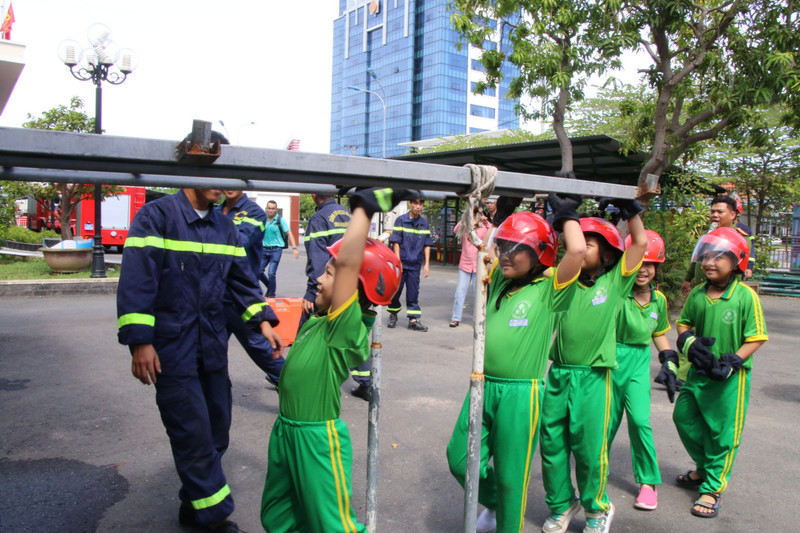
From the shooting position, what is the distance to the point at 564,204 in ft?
8.93

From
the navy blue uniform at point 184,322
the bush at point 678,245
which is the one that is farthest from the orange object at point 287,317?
the bush at point 678,245

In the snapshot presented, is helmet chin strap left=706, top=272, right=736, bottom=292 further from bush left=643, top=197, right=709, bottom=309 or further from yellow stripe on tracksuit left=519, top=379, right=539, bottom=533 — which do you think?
bush left=643, top=197, right=709, bottom=309

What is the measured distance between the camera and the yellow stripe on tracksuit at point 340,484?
242 centimetres

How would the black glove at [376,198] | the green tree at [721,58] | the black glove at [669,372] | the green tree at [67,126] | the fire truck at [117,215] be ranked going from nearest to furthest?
the black glove at [376,198]
the black glove at [669,372]
the green tree at [721,58]
the green tree at [67,126]
the fire truck at [117,215]

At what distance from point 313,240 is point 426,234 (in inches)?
176

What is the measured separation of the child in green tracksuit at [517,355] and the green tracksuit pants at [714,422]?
1552 millimetres

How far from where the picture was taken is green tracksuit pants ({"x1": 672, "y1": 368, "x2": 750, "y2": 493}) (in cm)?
384

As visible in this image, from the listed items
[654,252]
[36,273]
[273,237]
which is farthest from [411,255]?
[36,273]

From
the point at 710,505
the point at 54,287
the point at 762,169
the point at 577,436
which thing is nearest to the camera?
the point at 577,436

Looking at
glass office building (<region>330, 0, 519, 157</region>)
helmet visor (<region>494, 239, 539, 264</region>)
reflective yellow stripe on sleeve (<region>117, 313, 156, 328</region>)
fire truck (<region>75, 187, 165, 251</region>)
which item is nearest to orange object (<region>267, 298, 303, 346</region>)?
reflective yellow stripe on sleeve (<region>117, 313, 156, 328</region>)

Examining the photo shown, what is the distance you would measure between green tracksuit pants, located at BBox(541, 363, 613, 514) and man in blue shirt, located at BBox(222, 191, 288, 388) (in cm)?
164

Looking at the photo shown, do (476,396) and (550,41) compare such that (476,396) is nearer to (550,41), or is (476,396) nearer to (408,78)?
(550,41)

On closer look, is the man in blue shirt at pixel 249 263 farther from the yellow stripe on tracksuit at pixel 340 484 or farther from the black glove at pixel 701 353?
the black glove at pixel 701 353

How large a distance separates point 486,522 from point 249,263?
2.58 m
